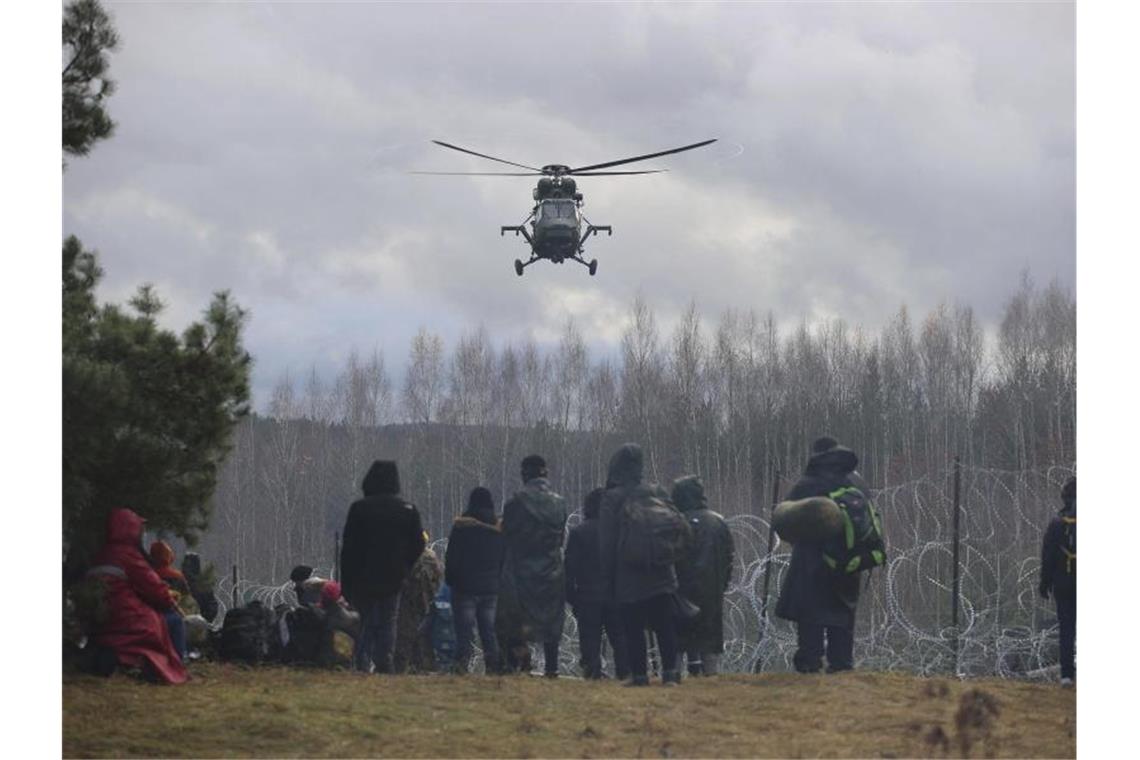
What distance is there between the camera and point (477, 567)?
10.7 metres

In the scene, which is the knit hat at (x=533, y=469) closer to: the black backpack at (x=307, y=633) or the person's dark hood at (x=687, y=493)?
the person's dark hood at (x=687, y=493)

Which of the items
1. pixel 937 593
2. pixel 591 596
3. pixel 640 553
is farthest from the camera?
pixel 937 593

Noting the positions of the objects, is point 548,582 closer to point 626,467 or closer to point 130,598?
point 626,467

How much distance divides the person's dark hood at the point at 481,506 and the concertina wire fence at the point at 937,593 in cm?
224

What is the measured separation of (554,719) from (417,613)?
2.61 m

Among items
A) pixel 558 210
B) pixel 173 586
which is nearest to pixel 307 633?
pixel 173 586

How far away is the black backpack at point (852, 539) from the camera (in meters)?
10.2

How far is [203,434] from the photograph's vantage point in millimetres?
10133

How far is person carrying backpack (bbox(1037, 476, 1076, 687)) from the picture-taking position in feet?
33.5

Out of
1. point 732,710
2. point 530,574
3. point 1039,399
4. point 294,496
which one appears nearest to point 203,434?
point 530,574

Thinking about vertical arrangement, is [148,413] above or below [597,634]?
above

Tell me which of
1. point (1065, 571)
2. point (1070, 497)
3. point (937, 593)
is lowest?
point (937, 593)

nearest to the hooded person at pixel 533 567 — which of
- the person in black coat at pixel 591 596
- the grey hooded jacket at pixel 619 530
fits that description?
the person in black coat at pixel 591 596

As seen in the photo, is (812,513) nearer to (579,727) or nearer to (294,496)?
(579,727)
